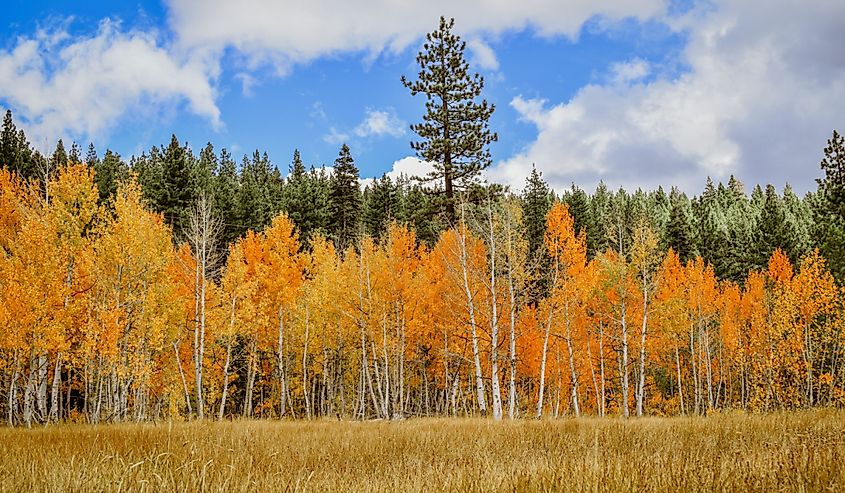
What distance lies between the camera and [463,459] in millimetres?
7426

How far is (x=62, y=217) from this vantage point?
20375mm

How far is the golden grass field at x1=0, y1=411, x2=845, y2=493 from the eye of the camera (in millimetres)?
4457

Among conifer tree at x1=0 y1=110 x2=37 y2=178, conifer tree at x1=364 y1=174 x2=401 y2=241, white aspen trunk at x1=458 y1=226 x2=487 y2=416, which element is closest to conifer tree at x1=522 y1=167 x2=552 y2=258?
conifer tree at x1=364 y1=174 x2=401 y2=241

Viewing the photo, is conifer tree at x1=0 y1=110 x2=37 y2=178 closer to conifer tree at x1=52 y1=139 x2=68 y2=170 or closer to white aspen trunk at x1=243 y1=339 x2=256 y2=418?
conifer tree at x1=52 y1=139 x2=68 y2=170

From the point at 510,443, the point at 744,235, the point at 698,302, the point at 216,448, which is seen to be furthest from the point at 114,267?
the point at 744,235

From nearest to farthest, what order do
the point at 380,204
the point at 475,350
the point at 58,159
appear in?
the point at 475,350
the point at 58,159
the point at 380,204

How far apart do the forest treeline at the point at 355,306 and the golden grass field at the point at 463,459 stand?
28.3ft

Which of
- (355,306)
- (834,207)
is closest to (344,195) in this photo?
(355,306)

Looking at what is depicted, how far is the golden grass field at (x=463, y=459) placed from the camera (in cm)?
446

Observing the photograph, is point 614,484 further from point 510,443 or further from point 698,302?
point 698,302

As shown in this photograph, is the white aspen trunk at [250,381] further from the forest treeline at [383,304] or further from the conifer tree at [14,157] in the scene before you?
the conifer tree at [14,157]

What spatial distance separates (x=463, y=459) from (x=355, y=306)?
65.3ft

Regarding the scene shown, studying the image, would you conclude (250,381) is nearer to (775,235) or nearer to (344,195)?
(344,195)

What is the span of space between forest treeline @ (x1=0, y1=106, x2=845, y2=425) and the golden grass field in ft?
28.3
